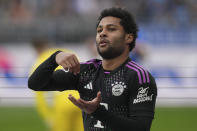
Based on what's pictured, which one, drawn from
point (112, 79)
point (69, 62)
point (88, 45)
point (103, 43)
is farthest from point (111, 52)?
point (88, 45)

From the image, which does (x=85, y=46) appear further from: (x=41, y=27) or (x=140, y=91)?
(x=140, y=91)

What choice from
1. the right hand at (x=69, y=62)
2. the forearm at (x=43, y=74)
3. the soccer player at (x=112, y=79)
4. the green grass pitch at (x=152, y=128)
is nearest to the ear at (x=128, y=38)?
the soccer player at (x=112, y=79)

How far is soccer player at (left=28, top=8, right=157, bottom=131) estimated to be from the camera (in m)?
3.65

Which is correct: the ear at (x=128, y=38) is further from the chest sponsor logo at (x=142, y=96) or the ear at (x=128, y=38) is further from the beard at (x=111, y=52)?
the chest sponsor logo at (x=142, y=96)

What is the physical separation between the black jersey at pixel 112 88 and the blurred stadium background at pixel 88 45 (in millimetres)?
6346

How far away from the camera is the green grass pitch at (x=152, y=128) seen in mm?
10523

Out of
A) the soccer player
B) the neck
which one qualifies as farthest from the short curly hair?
the neck

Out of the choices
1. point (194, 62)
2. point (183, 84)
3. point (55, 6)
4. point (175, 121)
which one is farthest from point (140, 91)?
point (55, 6)

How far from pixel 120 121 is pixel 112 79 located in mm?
412

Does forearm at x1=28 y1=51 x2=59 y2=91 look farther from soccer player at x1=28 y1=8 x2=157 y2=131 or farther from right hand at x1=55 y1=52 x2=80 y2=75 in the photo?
right hand at x1=55 y1=52 x2=80 y2=75

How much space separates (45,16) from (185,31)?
14.4 feet

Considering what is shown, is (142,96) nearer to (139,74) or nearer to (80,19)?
(139,74)

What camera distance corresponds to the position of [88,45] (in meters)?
14.1

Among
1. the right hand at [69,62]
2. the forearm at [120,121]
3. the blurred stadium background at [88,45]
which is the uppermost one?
the right hand at [69,62]
